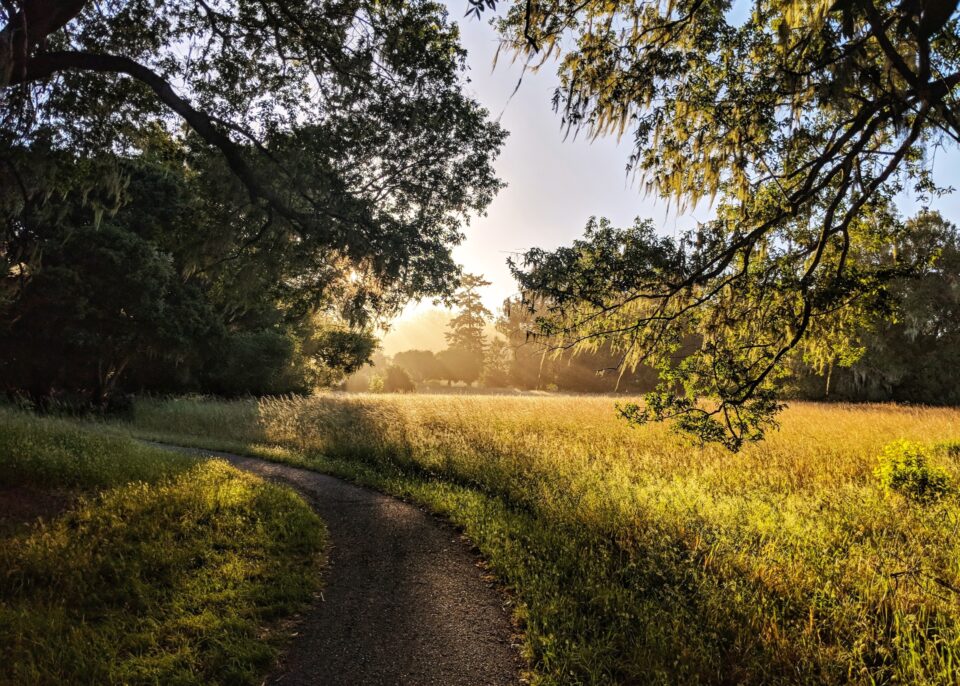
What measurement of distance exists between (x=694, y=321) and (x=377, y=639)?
5204 mm

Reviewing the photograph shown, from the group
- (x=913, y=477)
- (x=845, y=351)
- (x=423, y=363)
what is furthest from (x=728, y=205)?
(x=423, y=363)

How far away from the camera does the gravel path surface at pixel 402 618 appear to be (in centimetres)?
348

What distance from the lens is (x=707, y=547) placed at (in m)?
4.99

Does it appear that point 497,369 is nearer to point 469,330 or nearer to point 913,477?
point 469,330

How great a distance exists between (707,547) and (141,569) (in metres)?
6.03

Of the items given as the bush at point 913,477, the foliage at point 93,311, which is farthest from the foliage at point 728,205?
the foliage at point 93,311

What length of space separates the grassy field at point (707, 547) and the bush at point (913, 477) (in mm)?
54

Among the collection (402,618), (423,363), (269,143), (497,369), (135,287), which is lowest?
(402,618)

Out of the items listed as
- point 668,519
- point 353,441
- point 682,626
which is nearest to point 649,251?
point 668,519

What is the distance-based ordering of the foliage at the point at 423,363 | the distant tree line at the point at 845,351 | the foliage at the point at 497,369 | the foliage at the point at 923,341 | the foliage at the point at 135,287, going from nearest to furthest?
the distant tree line at the point at 845,351 < the foliage at the point at 135,287 < the foliage at the point at 923,341 < the foliage at the point at 423,363 < the foliage at the point at 497,369

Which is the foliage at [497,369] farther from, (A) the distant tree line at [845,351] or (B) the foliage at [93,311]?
(B) the foliage at [93,311]

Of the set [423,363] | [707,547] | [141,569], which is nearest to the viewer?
[141,569]

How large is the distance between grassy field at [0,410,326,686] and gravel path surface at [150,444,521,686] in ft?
1.01

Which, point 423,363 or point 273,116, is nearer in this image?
point 273,116
